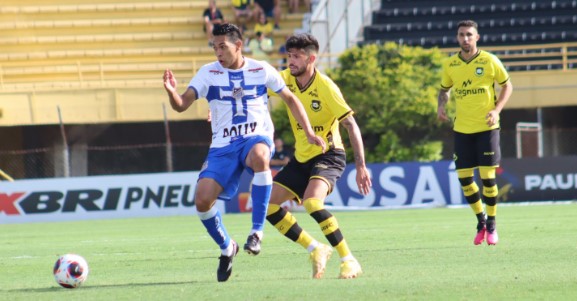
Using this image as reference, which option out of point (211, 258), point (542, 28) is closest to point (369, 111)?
point (542, 28)

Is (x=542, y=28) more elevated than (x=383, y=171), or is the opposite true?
(x=542, y=28)

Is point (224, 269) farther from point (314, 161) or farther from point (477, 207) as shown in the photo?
point (477, 207)

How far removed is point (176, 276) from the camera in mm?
9500

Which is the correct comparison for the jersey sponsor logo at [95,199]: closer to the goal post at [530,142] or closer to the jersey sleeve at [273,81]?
the goal post at [530,142]

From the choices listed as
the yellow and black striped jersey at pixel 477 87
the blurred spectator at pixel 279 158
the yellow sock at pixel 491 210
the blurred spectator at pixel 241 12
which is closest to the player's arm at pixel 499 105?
the yellow and black striped jersey at pixel 477 87

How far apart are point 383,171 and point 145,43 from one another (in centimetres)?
933

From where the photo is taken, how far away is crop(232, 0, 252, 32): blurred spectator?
29844 millimetres

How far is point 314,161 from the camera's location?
9734 millimetres

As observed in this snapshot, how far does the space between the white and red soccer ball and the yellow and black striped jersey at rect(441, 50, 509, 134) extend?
558cm

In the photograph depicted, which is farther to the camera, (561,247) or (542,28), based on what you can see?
(542,28)

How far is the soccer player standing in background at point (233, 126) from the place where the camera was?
903cm

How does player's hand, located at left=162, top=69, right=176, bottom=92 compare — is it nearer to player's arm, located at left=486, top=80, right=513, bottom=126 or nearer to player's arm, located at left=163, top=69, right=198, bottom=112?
player's arm, located at left=163, top=69, right=198, bottom=112

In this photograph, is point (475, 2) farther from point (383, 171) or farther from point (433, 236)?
point (433, 236)

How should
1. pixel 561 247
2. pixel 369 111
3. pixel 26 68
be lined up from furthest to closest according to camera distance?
pixel 26 68 → pixel 369 111 → pixel 561 247
